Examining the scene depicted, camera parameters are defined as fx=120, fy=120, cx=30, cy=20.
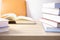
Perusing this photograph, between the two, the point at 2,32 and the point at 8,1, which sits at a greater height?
the point at 8,1

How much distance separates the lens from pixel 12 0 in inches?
47.8

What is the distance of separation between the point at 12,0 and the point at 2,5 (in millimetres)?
113

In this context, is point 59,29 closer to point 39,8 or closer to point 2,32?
point 2,32

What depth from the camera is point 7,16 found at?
965 millimetres
